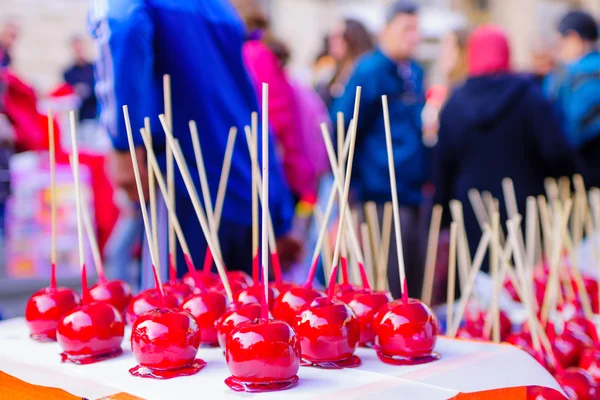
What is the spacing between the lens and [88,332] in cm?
118

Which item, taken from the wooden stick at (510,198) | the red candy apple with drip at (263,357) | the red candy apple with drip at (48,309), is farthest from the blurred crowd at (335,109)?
the red candy apple with drip at (263,357)

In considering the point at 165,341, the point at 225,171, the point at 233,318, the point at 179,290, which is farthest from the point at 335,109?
the point at 165,341

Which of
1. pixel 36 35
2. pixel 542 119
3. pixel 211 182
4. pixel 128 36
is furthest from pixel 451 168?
pixel 36 35

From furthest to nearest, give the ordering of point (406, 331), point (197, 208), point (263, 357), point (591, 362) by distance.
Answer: point (591, 362), point (197, 208), point (406, 331), point (263, 357)

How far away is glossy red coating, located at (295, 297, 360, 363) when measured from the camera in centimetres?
111

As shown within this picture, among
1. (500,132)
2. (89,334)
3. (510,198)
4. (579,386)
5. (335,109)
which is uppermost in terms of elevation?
(335,109)

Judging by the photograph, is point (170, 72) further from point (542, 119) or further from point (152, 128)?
point (542, 119)

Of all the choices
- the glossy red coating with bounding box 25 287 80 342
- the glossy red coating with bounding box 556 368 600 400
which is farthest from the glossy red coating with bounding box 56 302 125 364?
the glossy red coating with bounding box 556 368 600 400

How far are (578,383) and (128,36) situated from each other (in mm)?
1257

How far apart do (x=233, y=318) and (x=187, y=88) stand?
42.1 inches

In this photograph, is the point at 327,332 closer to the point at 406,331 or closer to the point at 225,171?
the point at 406,331

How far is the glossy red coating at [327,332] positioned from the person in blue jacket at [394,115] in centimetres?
209

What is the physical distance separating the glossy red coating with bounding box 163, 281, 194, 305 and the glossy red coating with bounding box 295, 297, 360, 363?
0.33m

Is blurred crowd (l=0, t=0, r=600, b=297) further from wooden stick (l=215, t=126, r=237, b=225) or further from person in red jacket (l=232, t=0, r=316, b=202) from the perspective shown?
wooden stick (l=215, t=126, r=237, b=225)
